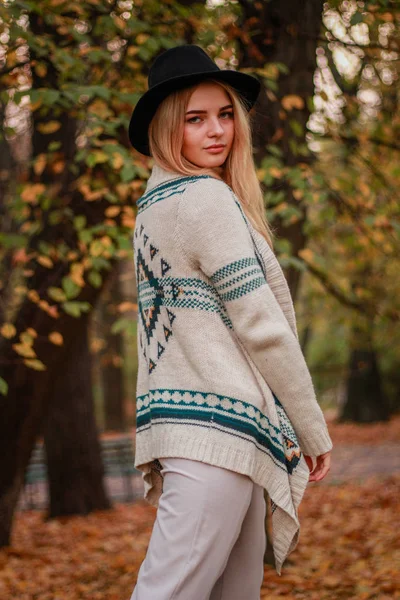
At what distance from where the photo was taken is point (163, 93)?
2309mm

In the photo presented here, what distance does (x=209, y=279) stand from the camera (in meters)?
2.12

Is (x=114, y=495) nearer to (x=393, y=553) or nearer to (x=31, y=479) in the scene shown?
(x=31, y=479)

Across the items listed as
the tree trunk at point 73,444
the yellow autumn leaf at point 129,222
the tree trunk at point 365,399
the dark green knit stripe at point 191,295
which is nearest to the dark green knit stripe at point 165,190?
the dark green knit stripe at point 191,295

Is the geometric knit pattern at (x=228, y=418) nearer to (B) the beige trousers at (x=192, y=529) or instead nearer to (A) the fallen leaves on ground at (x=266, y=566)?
(B) the beige trousers at (x=192, y=529)

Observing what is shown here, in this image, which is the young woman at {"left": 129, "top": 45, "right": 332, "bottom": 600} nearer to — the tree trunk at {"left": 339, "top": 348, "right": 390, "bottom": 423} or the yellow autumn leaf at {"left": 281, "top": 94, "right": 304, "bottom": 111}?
the yellow autumn leaf at {"left": 281, "top": 94, "right": 304, "bottom": 111}

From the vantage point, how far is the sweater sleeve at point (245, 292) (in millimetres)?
2043

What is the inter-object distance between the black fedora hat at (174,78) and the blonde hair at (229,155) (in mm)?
26

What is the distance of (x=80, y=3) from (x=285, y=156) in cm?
162

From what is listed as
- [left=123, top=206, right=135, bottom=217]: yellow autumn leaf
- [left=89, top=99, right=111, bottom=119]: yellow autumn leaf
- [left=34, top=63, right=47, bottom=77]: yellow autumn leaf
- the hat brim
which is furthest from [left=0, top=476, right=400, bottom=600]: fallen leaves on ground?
[left=34, top=63, right=47, bottom=77]: yellow autumn leaf

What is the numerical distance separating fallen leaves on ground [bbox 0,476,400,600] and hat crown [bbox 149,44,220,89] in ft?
9.76

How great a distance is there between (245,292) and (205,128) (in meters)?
0.63

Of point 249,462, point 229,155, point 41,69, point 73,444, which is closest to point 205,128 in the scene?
point 229,155

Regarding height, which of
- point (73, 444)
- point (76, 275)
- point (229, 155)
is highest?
point (229, 155)

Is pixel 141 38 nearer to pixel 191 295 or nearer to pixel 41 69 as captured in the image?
pixel 41 69
